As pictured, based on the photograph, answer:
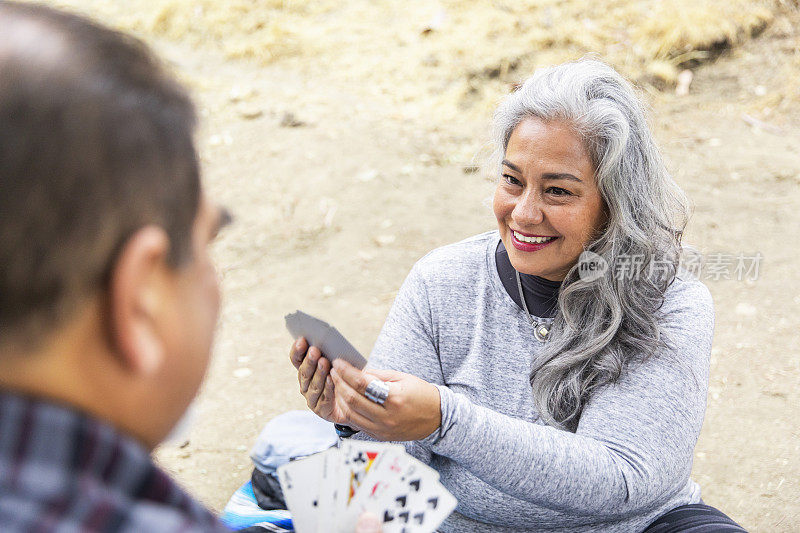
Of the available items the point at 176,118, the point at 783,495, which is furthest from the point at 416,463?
the point at 783,495

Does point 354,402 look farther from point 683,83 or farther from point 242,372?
point 683,83

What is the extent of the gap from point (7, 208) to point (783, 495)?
3.52m

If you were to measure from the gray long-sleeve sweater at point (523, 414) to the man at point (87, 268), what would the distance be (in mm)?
1202

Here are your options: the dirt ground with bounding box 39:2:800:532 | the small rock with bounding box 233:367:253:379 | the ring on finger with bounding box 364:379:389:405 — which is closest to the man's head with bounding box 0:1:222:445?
the ring on finger with bounding box 364:379:389:405

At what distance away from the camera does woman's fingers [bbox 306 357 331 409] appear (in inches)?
81.8

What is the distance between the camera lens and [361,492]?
1.67m

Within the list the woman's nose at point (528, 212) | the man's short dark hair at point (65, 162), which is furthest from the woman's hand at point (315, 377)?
the man's short dark hair at point (65, 162)

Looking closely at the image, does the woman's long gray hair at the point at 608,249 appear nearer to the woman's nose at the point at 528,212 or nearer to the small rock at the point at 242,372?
the woman's nose at the point at 528,212

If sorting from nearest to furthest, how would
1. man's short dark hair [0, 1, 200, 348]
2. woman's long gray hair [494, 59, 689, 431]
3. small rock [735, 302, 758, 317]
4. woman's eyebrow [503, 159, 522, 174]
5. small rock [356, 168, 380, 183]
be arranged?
man's short dark hair [0, 1, 200, 348] < woman's long gray hair [494, 59, 689, 431] < woman's eyebrow [503, 159, 522, 174] < small rock [735, 302, 758, 317] < small rock [356, 168, 380, 183]

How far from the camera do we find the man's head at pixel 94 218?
74cm

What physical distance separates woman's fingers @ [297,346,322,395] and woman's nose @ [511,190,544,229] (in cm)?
72

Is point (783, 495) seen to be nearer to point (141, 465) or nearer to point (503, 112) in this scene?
point (503, 112)

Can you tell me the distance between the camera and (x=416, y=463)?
5.54ft

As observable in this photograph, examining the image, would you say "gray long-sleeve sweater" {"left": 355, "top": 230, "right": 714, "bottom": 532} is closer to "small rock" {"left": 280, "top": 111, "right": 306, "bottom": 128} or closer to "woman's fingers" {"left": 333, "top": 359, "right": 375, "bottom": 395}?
"woman's fingers" {"left": 333, "top": 359, "right": 375, "bottom": 395}
